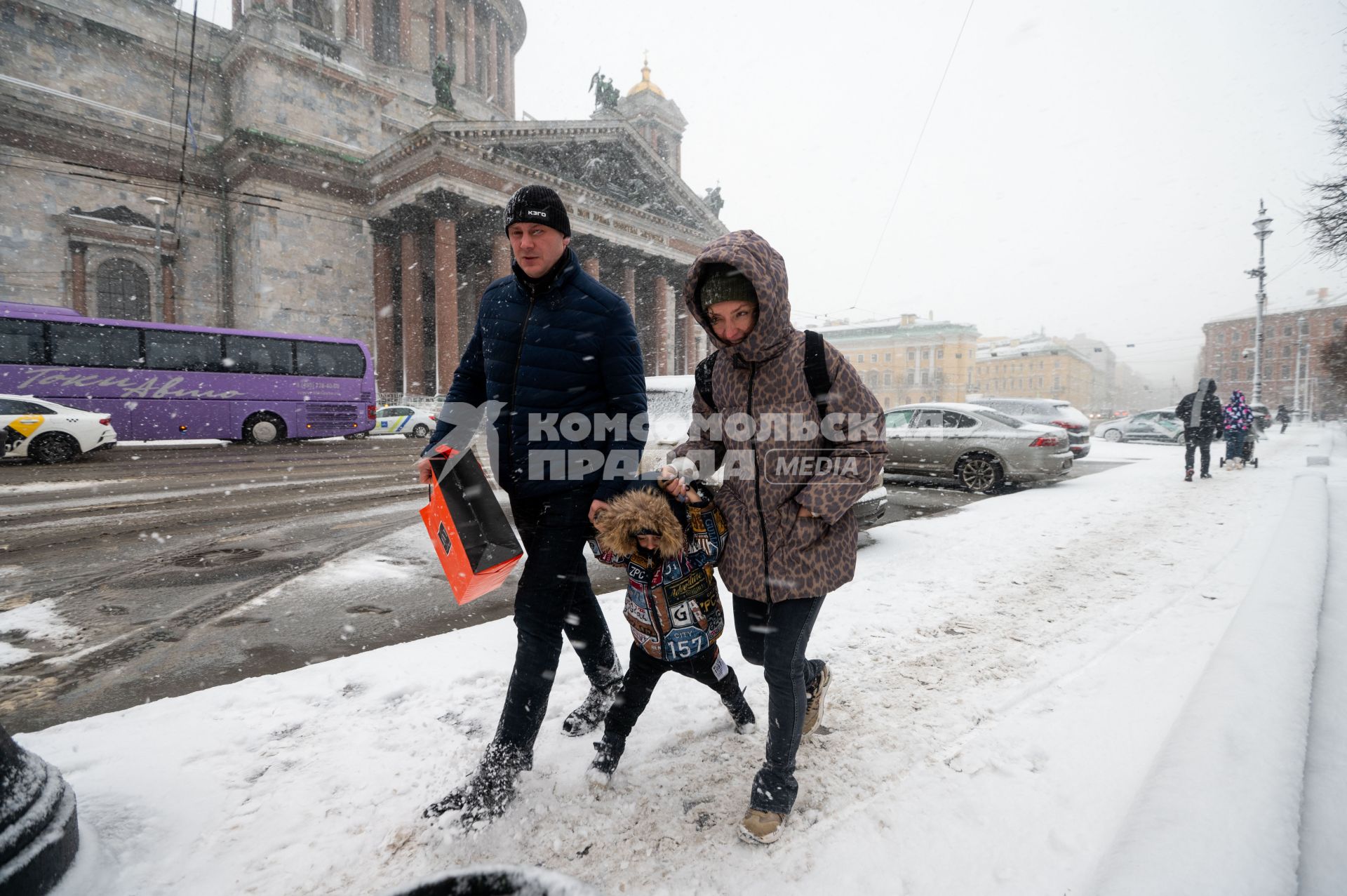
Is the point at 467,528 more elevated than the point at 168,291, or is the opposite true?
the point at 168,291

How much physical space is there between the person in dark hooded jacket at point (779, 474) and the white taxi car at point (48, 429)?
14.9m

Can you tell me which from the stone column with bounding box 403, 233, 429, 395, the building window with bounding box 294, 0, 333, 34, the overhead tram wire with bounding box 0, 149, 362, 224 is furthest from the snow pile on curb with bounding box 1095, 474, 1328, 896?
the building window with bounding box 294, 0, 333, 34

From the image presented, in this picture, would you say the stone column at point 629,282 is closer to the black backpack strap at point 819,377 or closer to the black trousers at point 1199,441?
the black trousers at point 1199,441

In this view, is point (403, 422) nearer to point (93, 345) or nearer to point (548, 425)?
point (93, 345)

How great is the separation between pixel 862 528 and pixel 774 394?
4392mm

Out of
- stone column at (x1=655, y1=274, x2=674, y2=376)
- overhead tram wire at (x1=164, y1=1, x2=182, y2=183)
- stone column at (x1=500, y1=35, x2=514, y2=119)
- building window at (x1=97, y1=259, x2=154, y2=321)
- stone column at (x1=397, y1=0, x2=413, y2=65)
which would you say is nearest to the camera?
building window at (x1=97, y1=259, x2=154, y2=321)

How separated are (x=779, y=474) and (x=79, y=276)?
3135 centimetres

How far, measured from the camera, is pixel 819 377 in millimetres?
1969

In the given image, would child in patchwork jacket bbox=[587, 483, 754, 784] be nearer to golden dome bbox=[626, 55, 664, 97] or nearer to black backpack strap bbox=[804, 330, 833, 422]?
black backpack strap bbox=[804, 330, 833, 422]

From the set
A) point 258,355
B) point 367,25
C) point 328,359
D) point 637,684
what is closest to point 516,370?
point 637,684

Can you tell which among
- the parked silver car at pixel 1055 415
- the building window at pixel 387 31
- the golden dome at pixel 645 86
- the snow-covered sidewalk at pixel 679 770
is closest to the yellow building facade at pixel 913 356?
the golden dome at pixel 645 86

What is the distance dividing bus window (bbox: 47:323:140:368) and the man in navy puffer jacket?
17.6 metres

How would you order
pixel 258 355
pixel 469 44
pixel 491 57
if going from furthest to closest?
pixel 491 57 < pixel 469 44 < pixel 258 355

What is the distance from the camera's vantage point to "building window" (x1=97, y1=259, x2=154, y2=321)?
2378 centimetres
